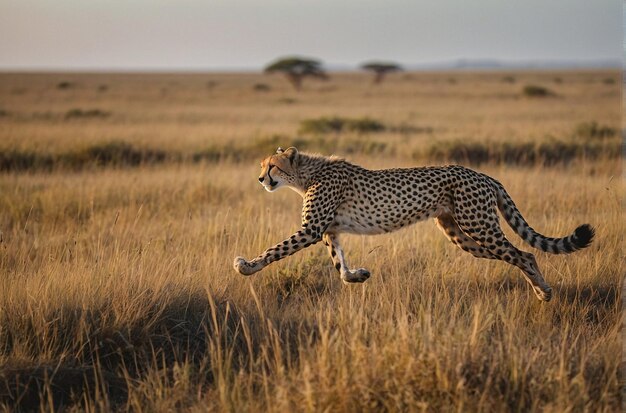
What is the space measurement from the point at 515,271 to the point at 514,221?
0.62m

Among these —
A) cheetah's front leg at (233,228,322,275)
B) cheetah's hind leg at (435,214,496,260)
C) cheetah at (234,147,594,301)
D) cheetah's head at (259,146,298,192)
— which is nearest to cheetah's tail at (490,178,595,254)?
cheetah at (234,147,594,301)

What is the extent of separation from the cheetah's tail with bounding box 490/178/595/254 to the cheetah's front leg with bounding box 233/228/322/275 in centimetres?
139

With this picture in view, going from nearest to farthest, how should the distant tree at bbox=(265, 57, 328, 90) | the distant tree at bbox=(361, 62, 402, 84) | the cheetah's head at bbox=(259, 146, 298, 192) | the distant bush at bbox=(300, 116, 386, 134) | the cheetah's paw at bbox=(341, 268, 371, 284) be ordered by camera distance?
the cheetah's paw at bbox=(341, 268, 371, 284) → the cheetah's head at bbox=(259, 146, 298, 192) → the distant bush at bbox=(300, 116, 386, 134) → the distant tree at bbox=(265, 57, 328, 90) → the distant tree at bbox=(361, 62, 402, 84)

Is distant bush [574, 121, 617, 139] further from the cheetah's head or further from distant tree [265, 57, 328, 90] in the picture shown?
distant tree [265, 57, 328, 90]

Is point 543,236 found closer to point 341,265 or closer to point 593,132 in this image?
point 341,265

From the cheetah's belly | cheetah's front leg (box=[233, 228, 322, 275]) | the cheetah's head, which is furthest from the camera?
the cheetah's head

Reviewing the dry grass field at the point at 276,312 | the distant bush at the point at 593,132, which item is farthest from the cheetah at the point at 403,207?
the distant bush at the point at 593,132

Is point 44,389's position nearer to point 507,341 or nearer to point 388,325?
point 388,325

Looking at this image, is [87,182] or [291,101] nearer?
[87,182]

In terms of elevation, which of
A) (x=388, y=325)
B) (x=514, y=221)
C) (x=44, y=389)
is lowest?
(x=44, y=389)

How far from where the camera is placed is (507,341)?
12.1 ft

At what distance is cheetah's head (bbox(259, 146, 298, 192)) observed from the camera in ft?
16.0

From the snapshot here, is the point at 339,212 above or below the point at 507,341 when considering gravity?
above

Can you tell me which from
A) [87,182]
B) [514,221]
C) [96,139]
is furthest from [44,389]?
[96,139]
